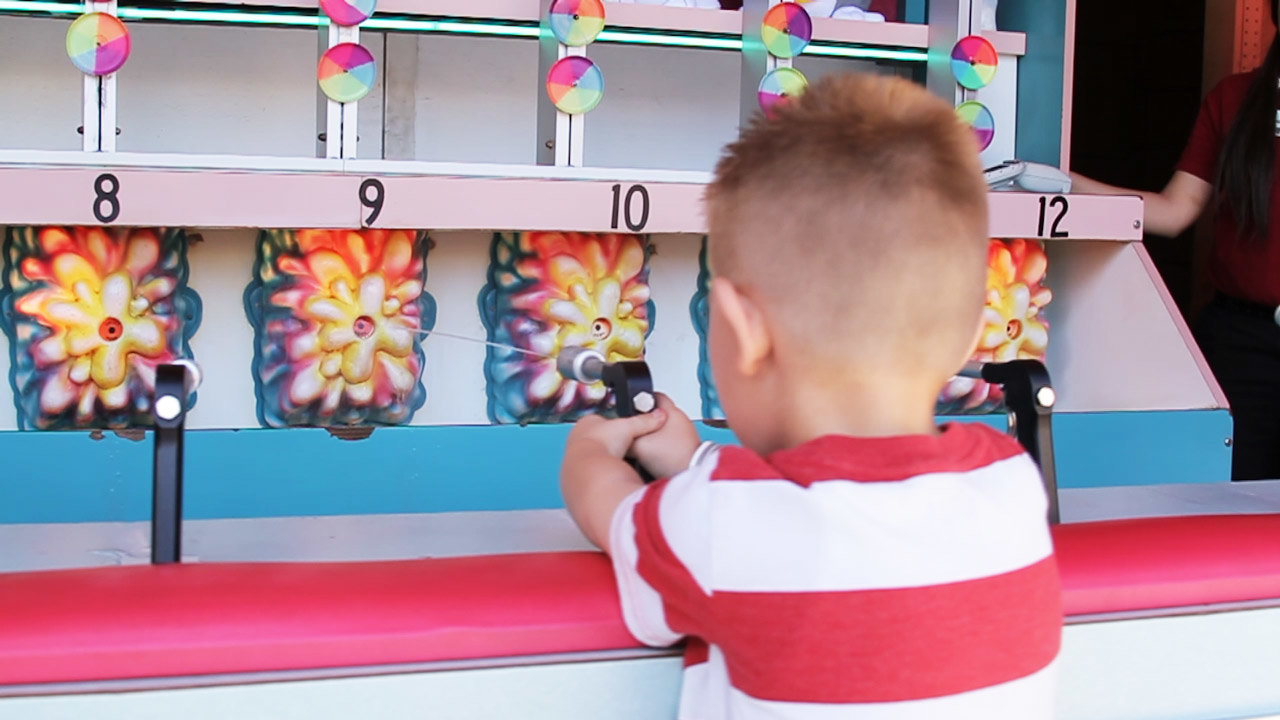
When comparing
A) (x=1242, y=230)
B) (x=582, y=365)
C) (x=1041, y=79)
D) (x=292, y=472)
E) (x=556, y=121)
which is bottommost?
(x=292, y=472)

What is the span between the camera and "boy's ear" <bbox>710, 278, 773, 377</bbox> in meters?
0.63

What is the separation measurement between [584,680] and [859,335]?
224 mm

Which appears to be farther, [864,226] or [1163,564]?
[1163,564]

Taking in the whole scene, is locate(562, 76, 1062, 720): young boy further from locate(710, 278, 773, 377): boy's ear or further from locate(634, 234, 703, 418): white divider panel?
locate(634, 234, 703, 418): white divider panel

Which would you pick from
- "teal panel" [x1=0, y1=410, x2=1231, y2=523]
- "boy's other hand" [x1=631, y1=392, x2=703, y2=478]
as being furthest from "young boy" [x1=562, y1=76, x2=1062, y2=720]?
"teal panel" [x1=0, y1=410, x2=1231, y2=523]

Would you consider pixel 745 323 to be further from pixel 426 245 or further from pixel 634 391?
pixel 426 245

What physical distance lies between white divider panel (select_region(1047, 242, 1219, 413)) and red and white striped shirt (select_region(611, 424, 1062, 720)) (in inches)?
56.1

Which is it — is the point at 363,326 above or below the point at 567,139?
below

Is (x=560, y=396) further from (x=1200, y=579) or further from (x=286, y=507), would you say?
(x=1200, y=579)

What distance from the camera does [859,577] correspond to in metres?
0.57

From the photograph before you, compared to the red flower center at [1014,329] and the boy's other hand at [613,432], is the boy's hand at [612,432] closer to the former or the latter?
the boy's other hand at [613,432]

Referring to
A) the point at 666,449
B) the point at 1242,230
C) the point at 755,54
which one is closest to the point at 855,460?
the point at 666,449

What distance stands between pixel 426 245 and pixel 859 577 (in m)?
1.33

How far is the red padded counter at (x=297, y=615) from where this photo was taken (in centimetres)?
59
